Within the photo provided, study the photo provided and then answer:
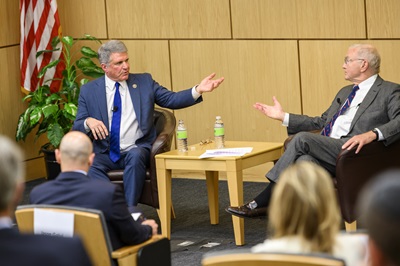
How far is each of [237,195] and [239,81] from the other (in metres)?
2.18

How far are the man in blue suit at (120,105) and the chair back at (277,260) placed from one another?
3.63 m

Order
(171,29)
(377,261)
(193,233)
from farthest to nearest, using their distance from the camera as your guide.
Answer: (171,29) → (193,233) → (377,261)

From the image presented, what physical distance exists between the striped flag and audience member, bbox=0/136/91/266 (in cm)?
663

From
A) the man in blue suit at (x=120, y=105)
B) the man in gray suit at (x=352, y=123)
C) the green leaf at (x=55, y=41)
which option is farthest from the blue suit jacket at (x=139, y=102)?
the green leaf at (x=55, y=41)

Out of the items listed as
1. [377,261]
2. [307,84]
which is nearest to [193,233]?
[307,84]

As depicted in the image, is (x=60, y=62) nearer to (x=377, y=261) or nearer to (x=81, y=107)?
(x=81, y=107)

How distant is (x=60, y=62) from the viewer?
916 cm

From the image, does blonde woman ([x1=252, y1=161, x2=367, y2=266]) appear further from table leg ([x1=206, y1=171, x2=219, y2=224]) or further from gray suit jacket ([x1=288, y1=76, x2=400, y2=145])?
table leg ([x1=206, y1=171, x2=219, y2=224])

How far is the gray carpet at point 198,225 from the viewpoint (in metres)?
6.28

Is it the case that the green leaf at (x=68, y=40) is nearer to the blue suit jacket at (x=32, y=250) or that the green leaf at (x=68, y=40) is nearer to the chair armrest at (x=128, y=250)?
the chair armrest at (x=128, y=250)

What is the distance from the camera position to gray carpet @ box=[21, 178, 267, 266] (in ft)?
20.6

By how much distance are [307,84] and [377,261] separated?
584 centimetres

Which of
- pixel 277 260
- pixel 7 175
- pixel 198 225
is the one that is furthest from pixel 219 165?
pixel 7 175

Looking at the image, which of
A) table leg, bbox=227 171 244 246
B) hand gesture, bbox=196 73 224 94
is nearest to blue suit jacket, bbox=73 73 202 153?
hand gesture, bbox=196 73 224 94
